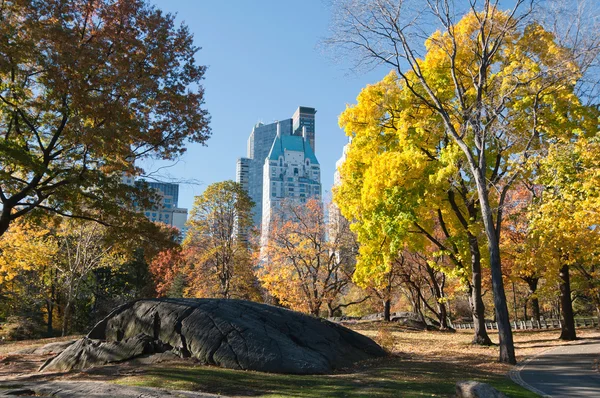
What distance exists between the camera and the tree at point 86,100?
40.4 ft

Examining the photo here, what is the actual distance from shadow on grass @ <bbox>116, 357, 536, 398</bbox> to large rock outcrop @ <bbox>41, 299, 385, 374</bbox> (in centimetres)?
72

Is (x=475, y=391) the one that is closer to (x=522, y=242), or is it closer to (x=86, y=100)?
(x=86, y=100)

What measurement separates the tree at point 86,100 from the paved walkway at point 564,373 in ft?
41.4

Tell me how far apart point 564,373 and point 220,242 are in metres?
24.8

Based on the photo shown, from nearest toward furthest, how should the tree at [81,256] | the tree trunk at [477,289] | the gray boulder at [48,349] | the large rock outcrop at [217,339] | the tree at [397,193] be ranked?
the large rock outcrop at [217,339]
the gray boulder at [48,349]
the tree at [397,193]
the tree trunk at [477,289]
the tree at [81,256]

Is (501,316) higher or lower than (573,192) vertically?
lower

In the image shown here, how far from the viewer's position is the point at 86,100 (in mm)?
12547

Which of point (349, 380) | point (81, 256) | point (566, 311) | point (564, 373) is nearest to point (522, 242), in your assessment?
point (566, 311)

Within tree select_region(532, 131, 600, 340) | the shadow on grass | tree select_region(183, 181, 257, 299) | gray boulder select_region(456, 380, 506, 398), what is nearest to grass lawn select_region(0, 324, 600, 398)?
the shadow on grass

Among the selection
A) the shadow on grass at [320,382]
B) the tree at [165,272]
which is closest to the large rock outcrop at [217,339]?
the shadow on grass at [320,382]

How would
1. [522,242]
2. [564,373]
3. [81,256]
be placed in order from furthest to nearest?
1. [81,256]
2. [522,242]
3. [564,373]

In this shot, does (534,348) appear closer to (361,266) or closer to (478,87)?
(361,266)

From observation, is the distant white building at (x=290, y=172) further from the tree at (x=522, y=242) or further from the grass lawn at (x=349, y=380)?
the grass lawn at (x=349, y=380)

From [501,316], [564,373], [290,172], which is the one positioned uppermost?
[290,172]
